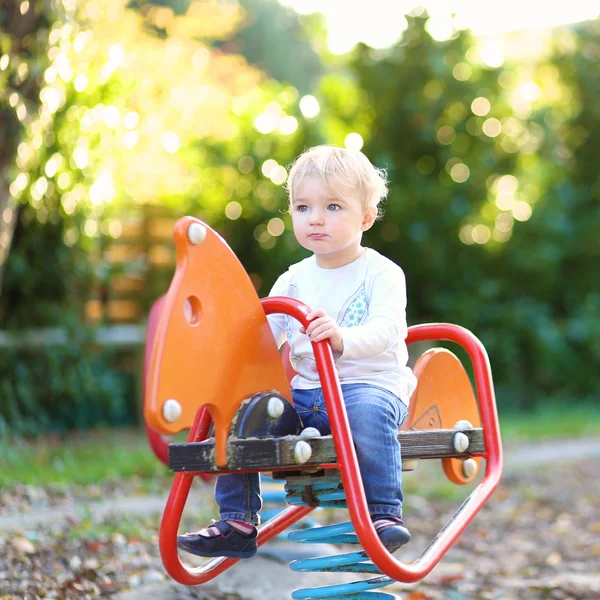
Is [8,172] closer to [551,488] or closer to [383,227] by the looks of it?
[551,488]

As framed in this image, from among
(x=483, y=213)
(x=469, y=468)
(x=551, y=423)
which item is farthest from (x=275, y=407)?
(x=483, y=213)

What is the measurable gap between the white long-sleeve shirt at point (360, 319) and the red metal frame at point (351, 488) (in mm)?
138

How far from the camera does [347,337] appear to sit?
2338mm

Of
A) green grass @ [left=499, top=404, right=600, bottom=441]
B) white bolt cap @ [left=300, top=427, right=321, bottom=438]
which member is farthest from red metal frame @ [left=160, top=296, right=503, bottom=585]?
green grass @ [left=499, top=404, right=600, bottom=441]

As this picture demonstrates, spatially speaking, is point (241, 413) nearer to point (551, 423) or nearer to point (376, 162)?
point (376, 162)

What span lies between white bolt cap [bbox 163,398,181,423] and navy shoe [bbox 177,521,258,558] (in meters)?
0.43

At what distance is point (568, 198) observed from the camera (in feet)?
33.4

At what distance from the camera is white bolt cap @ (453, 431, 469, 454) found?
268 cm

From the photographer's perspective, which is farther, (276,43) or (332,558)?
(276,43)

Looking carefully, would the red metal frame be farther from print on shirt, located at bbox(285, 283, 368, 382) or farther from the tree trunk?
the tree trunk

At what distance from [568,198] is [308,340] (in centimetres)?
825

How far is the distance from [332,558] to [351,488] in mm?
391

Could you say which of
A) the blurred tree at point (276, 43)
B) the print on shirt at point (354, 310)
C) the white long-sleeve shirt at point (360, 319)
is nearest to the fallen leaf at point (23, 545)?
the white long-sleeve shirt at point (360, 319)

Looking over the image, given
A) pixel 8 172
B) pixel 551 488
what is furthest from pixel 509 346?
pixel 8 172
